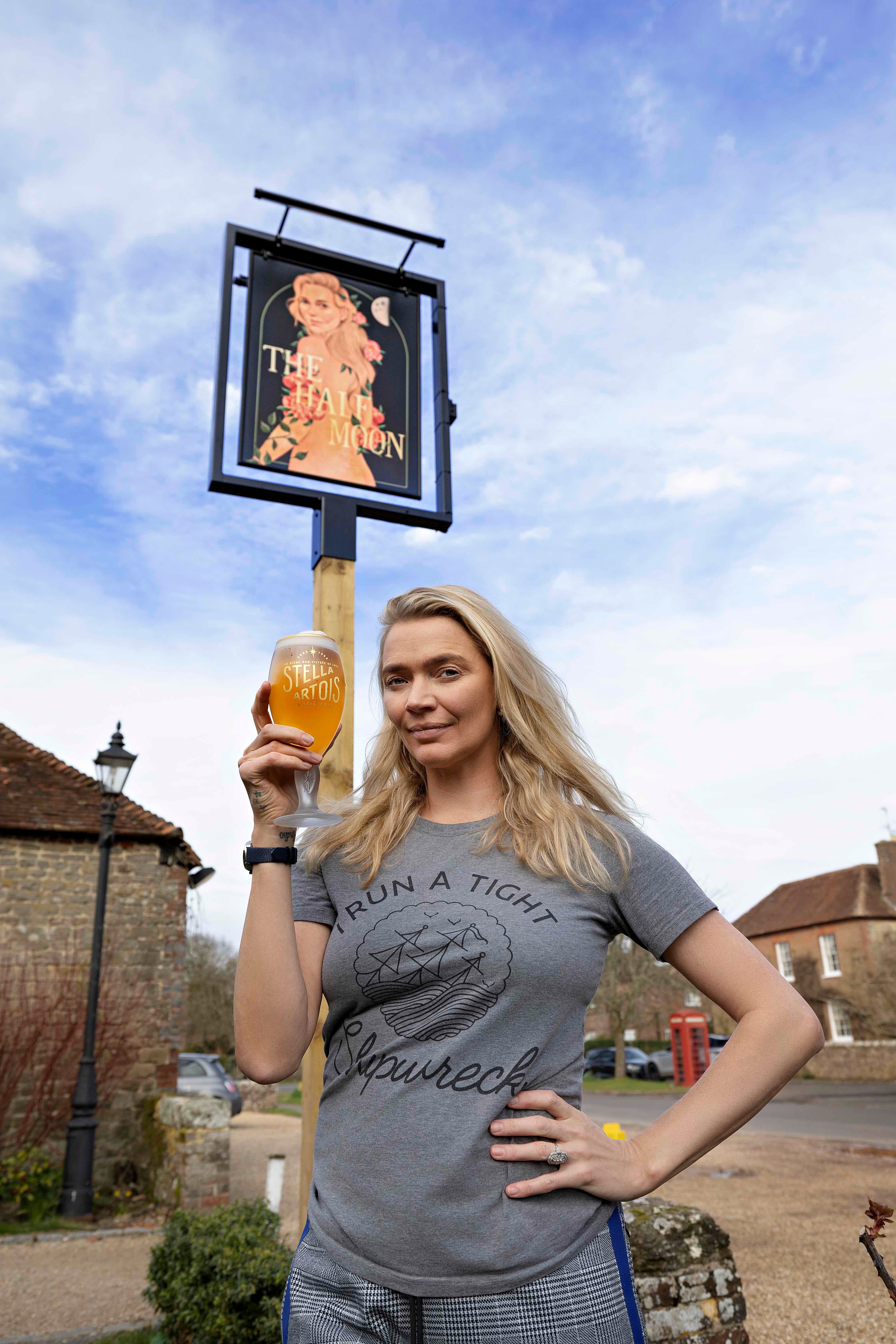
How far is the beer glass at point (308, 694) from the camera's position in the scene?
1626mm

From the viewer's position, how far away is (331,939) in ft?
5.23

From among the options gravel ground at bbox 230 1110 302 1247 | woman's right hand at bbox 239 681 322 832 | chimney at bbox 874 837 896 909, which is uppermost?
chimney at bbox 874 837 896 909

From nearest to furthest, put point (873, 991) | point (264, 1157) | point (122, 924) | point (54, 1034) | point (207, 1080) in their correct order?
point (54, 1034) < point (122, 924) < point (264, 1157) < point (207, 1080) < point (873, 991)

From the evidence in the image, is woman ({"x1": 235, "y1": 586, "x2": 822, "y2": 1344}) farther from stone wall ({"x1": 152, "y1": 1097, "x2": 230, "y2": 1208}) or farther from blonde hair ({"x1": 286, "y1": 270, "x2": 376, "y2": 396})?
stone wall ({"x1": 152, "y1": 1097, "x2": 230, "y2": 1208})

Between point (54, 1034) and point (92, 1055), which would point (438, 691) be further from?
point (54, 1034)

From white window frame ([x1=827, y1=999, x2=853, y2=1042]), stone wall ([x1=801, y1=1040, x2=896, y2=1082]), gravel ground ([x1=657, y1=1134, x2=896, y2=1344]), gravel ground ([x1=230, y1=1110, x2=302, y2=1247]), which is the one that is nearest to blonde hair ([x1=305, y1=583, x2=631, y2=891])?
gravel ground ([x1=230, y1=1110, x2=302, y2=1247])

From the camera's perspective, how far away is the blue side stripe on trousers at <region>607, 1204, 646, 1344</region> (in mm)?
1362

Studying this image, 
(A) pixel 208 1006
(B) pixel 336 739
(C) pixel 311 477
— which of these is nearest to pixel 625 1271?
(B) pixel 336 739

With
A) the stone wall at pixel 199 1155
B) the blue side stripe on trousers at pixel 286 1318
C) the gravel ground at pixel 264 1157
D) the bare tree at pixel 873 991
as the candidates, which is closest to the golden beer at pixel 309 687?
the blue side stripe on trousers at pixel 286 1318

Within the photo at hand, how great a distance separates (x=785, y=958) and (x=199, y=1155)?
103 ft

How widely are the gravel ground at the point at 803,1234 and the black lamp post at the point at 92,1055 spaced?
211 inches

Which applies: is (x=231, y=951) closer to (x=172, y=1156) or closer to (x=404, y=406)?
(x=172, y=1156)

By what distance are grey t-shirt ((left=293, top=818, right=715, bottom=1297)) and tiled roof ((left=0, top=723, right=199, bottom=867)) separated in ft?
32.9

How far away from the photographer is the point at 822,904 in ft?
109
